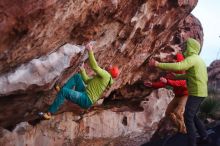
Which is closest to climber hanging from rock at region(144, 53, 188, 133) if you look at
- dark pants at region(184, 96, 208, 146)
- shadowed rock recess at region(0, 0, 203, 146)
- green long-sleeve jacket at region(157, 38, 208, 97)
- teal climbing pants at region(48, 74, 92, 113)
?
shadowed rock recess at region(0, 0, 203, 146)

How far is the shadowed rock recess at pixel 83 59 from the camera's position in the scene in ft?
30.9

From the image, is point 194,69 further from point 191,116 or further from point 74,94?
point 74,94

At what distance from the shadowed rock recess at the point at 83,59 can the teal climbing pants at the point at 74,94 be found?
1.27ft

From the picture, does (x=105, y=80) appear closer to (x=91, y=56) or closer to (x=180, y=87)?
(x=91, y=56)

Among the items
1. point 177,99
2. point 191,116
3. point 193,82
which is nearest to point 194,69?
point 193,82

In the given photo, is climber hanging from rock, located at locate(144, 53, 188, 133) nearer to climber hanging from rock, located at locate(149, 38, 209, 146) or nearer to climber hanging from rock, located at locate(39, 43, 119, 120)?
climber hanging from rock, located at locate(149, 38, 209, 146)

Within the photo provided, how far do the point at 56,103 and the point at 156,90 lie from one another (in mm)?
6627

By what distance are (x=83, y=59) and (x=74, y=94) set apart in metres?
1.34

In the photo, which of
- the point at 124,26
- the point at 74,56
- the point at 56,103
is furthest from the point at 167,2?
the point at 56,103

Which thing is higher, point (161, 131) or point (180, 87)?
point (180, 87)

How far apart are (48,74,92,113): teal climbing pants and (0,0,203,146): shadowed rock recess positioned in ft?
1.27

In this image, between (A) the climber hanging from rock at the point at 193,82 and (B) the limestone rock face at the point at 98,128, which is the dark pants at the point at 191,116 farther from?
(B) the limestone rock face at the point at 98,128

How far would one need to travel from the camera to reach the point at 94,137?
565 inches

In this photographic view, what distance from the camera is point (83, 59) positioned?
36.8 feet
